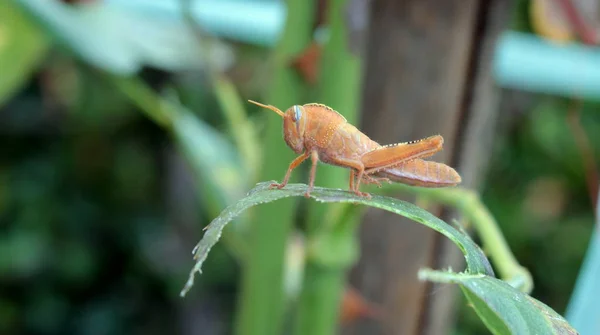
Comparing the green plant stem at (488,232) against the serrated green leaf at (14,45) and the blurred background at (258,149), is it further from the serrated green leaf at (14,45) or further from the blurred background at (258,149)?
the serrated green leaf at (14,45)

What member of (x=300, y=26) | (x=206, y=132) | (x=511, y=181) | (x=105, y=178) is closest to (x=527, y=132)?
(x=511, y=181)

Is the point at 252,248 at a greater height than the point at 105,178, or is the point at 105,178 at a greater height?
the point at 252,248

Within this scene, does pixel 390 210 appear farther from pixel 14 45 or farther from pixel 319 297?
pixel 14 45

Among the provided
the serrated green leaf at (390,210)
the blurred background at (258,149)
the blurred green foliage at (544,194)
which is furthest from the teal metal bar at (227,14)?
the blurred green foliage at (544,194)

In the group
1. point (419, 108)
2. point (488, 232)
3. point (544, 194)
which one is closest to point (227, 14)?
point (419, 108)

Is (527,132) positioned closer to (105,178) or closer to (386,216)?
(105,178)
